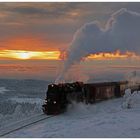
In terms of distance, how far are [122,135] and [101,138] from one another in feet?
4.44

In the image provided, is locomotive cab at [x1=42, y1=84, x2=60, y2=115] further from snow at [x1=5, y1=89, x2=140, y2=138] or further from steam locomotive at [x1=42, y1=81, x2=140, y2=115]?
snow at [x1=5, y1=89, x2=140, y2=138]

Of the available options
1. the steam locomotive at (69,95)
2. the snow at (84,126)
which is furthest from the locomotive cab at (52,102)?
the snow at (84,126)

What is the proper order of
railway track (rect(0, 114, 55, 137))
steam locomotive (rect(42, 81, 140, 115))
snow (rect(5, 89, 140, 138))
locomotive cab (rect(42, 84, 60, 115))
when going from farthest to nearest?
1. steam locomotive (rect(42, 81, 140, 115))
2. locomotive cab (rect(42, 84, 60, 115))
3. railway track (rect(0, 114, 55, 137))
4. snow (rect(5, 89, 140, 138))

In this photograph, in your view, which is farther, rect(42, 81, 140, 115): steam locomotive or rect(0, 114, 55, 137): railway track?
rect(42, 81, 140, 115): steam locomotive

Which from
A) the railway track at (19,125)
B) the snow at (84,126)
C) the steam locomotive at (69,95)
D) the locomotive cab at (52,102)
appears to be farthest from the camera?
the steam locomotive at (69,95)

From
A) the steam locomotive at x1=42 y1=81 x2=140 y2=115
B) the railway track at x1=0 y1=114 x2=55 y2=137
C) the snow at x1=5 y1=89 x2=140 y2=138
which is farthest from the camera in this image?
the steam locomotive at x1=42 y1=81 x2=140 y2=115

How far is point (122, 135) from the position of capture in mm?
19391

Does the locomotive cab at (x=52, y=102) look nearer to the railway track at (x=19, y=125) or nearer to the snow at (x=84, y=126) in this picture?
the railway track at (x=19, y=125)

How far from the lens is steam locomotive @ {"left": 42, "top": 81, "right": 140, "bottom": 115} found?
1113 inches

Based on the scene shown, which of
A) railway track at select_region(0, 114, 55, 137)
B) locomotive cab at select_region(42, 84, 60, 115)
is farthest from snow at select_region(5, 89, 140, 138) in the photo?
locomotive cab at select_region(42, 84, 60, 115)

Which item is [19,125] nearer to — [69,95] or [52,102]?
[52,102]

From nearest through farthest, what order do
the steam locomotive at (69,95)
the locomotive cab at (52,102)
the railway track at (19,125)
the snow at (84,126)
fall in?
1. the snow at (84,126)
2. the railway track at (19,125)
3. the locomotive cab at (52,102)
4. the steam locomotive at (69,95)

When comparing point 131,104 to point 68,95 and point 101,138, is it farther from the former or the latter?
point 101,138

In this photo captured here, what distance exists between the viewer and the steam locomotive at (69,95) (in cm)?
2827
